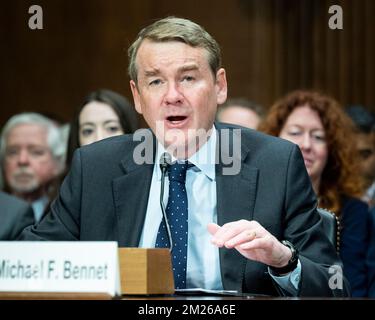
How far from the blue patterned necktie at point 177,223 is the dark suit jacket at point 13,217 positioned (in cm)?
121

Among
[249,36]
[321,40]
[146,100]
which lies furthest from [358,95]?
[146,100]

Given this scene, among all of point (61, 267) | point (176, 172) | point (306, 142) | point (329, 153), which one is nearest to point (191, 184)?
point (176, 172)

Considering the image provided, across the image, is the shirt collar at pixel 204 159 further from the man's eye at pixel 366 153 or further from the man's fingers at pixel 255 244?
the man's eye at pixel 366 153

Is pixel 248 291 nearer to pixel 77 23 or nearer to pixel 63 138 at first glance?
pixel 63 138

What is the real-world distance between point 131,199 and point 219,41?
3.01 meters

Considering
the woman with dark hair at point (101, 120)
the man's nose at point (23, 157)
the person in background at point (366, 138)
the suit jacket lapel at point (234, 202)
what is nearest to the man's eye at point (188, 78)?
the suit jacket lapel at point (234, 202)

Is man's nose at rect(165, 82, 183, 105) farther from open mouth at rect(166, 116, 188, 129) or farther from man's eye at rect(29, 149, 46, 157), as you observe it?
man's eye at rect(29, 149, 46, 157)

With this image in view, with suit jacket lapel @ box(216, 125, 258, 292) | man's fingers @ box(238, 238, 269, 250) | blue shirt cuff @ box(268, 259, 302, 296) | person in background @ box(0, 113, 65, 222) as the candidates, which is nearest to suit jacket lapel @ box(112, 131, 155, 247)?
suit jacket lapel @ box(216, 125, 258, 292)

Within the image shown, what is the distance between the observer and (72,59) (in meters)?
6.23

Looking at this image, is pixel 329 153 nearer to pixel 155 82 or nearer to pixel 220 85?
pixel 220 85

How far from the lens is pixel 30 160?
5.18m

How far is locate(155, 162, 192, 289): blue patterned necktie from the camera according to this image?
105 inches

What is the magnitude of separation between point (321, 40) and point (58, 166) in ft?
5.88

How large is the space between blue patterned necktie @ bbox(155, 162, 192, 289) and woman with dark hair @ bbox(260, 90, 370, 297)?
141 cm
